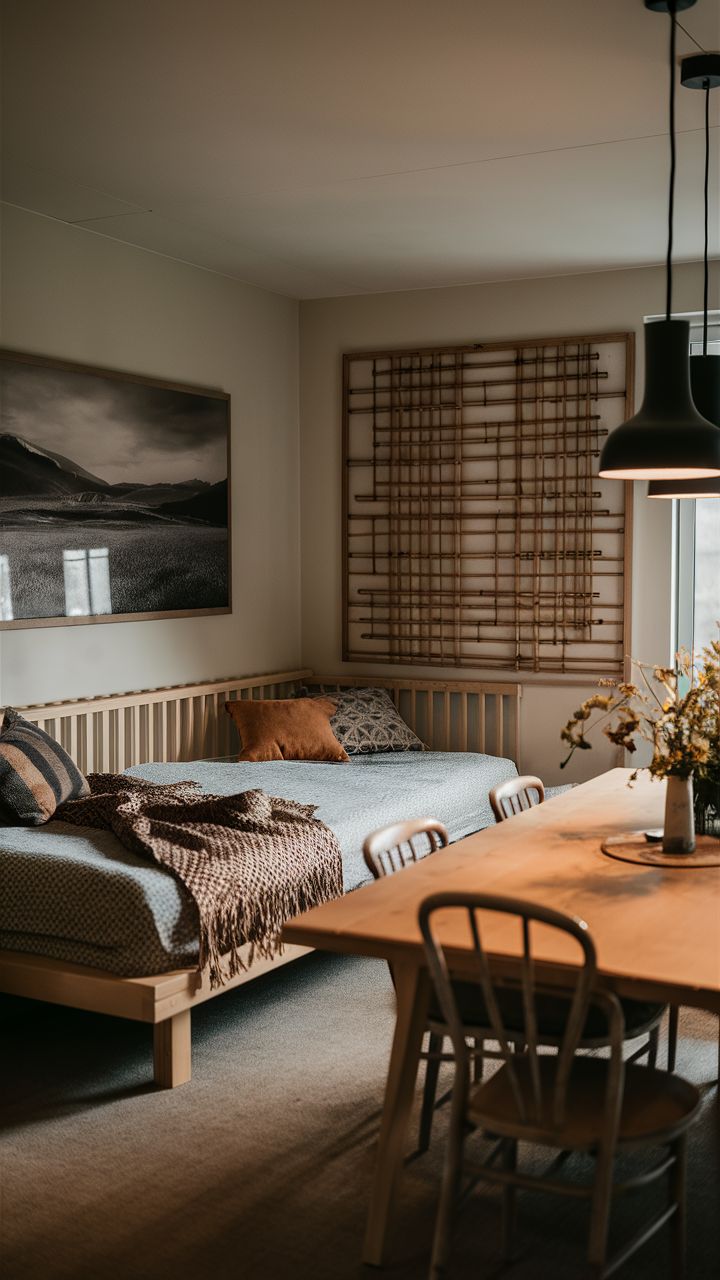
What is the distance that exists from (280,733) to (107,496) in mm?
1300

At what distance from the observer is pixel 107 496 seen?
490 cm

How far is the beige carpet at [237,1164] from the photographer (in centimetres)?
238

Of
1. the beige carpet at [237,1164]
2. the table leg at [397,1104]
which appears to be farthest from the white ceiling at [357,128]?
the beige carpet at [237,1164]

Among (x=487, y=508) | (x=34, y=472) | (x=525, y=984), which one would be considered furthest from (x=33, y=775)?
(x=487, y=508)

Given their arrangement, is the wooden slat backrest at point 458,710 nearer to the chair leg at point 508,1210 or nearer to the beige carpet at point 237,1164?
the beige carpet at point 237,1164

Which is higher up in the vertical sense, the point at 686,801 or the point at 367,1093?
the point at 686,801

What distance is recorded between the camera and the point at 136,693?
5113 mm

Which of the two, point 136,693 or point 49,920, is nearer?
point 49,920

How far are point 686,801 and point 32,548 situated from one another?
270 centimetres

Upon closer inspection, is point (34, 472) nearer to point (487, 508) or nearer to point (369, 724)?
point (369, 724)

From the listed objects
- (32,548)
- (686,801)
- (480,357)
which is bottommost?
(686,801)

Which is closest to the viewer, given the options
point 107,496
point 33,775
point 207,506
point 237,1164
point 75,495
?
point 237,1164

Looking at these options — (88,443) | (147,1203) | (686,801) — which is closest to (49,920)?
(147,1203)

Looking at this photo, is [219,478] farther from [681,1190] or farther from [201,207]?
[681,1190]
